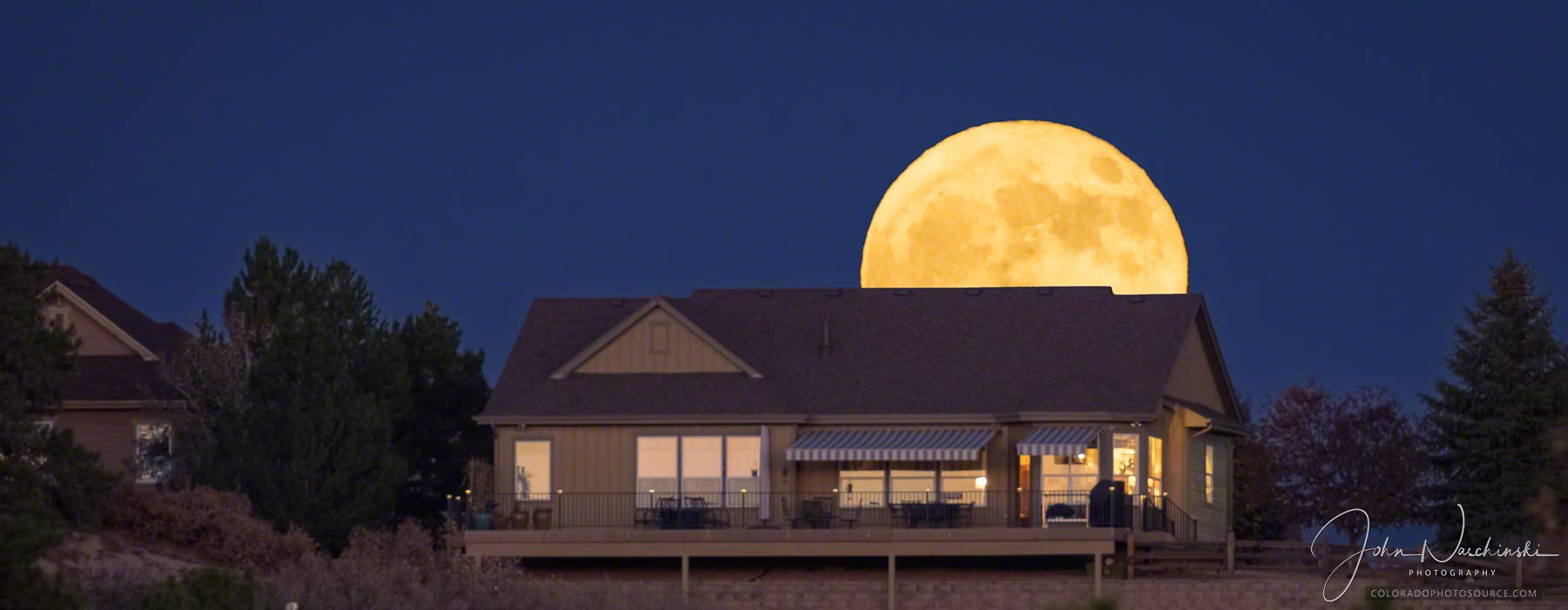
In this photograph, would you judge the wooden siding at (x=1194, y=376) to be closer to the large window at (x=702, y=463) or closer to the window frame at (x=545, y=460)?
the large window at (x=702, y=463)

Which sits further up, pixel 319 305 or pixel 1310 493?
pixel 319 305

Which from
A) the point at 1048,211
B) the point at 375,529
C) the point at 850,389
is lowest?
the point at 375,529

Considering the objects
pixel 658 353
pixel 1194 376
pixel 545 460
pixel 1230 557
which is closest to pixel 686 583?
pixel 545 460

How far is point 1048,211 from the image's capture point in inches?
2125

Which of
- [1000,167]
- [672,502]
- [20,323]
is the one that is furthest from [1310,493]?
[20,323]

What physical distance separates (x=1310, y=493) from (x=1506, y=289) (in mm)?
8616

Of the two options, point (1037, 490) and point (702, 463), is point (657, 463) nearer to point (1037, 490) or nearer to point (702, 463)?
point (702, 463)

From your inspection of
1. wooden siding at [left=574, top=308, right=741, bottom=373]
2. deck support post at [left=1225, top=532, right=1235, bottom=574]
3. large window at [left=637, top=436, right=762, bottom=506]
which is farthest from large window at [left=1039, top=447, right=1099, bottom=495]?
wooden siding at [left=574, top=308, right=741, bottom=373]

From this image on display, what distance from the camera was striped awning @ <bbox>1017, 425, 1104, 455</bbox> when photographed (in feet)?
146

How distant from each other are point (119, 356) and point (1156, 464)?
2571 cm

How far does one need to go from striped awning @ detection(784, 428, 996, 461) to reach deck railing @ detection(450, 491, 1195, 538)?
3.29 ft

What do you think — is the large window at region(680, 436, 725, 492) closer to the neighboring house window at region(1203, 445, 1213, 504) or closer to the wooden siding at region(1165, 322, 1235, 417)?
the wooden siding at region(1165, 322, 1235, 417)

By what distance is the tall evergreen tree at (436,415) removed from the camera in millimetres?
52250

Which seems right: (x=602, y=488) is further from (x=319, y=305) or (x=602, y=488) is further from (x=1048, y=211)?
(x=1048, y=211)
